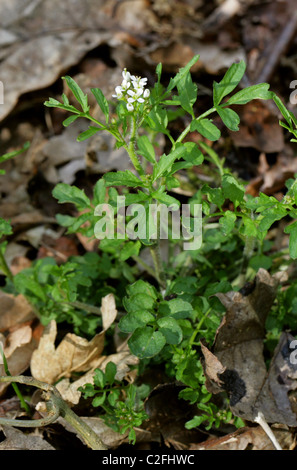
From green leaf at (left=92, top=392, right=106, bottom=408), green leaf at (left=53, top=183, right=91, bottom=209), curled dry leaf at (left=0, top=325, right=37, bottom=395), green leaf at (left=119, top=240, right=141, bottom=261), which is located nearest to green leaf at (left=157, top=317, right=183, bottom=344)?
green leaf at (left=119, top=240, right=141, bottom=261)

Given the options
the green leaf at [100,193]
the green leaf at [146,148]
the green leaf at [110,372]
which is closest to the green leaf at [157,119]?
the green leaf at [146,148]

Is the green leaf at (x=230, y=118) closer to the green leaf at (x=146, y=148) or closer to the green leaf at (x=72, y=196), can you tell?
the green leaf at (x=146, y=148)

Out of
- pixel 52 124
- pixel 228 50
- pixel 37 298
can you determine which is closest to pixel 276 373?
pixel 37 298

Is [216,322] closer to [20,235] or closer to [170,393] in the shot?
[170,393]

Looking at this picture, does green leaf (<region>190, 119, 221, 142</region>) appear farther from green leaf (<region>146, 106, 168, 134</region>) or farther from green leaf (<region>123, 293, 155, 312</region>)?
green leaf (<region>123, 293, 155, 312</region>)

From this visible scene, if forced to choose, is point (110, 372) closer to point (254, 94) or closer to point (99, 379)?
point (99, 379)

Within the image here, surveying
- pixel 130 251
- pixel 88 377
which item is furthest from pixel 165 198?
pixel 88 377
